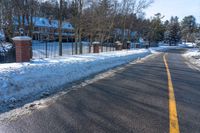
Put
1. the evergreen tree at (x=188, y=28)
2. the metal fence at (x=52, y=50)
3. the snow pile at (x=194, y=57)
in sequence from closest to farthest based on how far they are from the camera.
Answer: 1. the metal fence at (x=52, y=50)
2. the snow pile at (x=194, y=57)
3. the evergreen tree at (x=188, y=28)

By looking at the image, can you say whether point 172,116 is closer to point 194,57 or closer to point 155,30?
point 194,57

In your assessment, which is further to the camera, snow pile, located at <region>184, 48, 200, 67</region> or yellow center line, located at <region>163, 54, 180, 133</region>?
snow pile, located at <region>184, 48, 200, 67</region>

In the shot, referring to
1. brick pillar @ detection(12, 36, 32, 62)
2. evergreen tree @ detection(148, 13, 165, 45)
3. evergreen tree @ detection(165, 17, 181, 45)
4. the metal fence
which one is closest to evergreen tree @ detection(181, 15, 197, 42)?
evergreen tree @ detection(165, 17, 181, 45)

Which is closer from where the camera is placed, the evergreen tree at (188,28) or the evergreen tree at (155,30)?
the evergreen tree at (155,30)

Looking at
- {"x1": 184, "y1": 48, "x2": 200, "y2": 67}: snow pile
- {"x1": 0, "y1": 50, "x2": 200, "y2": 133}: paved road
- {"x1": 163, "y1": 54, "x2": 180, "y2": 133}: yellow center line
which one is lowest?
{"x1": 184, "y1": 48, "x2": 200, "y2": 67}: snow pile

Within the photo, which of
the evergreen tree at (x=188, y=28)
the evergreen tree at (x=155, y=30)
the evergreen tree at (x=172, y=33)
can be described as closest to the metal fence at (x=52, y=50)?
the evergreen tree at (x=155, y=30)

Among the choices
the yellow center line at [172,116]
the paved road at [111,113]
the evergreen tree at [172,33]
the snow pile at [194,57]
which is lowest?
the snow pile at [194,57]

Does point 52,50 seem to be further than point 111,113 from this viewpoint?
Yes

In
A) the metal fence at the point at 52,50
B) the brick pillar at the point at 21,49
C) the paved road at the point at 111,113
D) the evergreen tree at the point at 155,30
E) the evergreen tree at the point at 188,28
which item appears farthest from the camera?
the evergreen tree at the point at 188,28

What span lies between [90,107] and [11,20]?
649 inches

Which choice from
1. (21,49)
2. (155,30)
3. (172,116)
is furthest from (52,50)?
(155,30)

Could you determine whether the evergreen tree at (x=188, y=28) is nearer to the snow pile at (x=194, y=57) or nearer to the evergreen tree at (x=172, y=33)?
the evergreen tree at (x=172, y=33)

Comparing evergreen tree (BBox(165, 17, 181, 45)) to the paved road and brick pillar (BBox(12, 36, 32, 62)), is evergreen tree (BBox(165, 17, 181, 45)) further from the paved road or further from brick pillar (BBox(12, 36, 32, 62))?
the paved road

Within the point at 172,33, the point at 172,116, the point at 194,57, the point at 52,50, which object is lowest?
the point at 194,57
